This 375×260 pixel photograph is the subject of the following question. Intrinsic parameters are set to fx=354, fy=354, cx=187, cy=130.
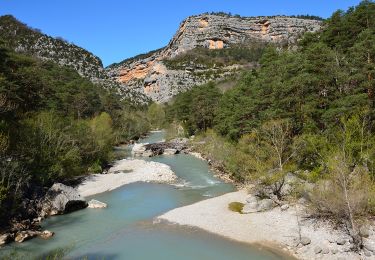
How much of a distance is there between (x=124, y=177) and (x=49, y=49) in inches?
3622

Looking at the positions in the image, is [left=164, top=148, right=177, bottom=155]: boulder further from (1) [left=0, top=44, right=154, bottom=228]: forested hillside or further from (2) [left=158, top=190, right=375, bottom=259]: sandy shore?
(2) [left=158, top=190, right=375, bottom=259]: sandy shore

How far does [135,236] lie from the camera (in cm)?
2509

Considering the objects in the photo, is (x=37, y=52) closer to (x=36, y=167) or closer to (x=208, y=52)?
(x=208, y=52)

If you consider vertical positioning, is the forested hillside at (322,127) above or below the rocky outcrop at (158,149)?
above

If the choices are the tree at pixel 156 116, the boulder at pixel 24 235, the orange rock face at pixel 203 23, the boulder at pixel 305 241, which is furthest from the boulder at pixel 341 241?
the orange rock face at pixel 203 23

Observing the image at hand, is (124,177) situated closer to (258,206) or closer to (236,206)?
(236,206)

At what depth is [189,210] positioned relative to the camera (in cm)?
3034

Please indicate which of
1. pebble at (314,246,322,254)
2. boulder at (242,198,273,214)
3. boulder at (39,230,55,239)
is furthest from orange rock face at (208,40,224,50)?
pebble at (314,246,322,254)

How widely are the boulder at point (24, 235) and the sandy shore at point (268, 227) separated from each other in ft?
Result: 31.0

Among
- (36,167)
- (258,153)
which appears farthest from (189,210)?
(36,167)

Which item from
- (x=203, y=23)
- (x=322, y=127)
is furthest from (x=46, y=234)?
(x=203, y=23)

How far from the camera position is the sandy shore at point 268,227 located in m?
20.9

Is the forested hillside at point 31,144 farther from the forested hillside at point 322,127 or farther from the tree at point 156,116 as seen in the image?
the tree at point 156,116

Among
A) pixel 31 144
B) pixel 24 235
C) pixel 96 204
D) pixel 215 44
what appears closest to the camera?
pixel 24 235
